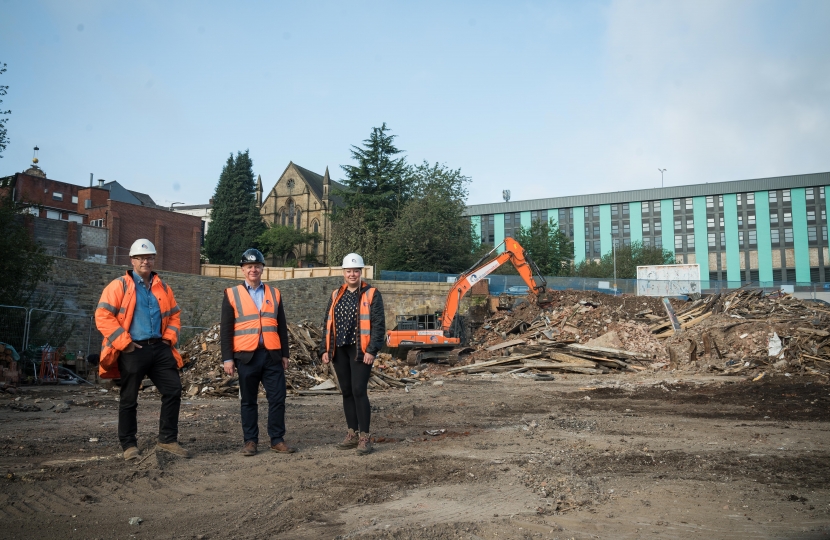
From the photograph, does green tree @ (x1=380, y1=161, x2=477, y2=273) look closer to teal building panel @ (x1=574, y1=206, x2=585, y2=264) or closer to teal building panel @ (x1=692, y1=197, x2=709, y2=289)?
teal building panel @ (x1=574, y1=206, x2=585, y2=264)

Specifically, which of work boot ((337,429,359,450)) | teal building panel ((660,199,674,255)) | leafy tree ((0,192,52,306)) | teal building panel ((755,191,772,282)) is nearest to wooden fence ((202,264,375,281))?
leafy tree ((0,192,52,306))

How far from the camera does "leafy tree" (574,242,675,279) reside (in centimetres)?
5909

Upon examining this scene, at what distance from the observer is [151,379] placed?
5.45 meters

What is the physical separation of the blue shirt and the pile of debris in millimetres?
5932

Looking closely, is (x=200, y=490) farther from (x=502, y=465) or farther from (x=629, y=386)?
(x=629, y=386)

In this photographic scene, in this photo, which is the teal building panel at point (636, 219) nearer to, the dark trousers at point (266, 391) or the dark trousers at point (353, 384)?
the dark trousers at point (353, 384)

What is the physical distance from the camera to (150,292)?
18.2 feet

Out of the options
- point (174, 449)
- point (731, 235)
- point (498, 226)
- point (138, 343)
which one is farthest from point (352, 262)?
point (498, 226)

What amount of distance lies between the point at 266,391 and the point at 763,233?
7224 cm

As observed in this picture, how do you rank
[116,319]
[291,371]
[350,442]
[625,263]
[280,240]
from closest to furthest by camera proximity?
[116,319], [350,442], [291,371], [625,263], [280,240]

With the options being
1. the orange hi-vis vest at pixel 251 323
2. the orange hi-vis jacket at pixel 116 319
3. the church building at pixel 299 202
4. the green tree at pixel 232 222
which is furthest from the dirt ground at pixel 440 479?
the church building at pixel 299 202

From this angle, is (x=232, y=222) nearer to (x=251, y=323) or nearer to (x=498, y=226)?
(x=498, y=226)

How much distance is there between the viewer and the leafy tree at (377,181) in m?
47.8

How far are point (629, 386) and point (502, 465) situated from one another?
8.96m
